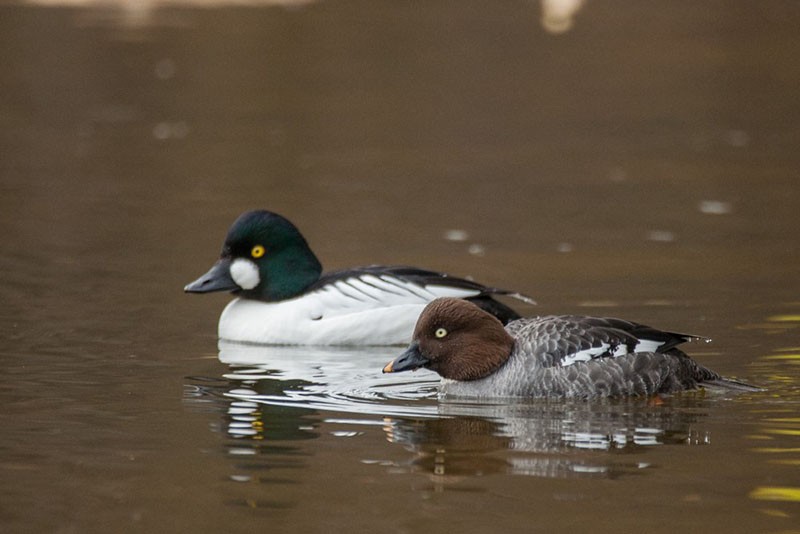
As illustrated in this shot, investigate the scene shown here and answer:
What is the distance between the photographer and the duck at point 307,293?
445 inches

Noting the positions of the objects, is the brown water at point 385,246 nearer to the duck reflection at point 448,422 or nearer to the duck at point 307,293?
the duck reflection at point 448,422

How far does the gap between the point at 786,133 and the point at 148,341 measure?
12332 mm

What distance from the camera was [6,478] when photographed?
7.38m

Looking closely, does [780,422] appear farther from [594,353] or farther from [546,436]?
[546,436]

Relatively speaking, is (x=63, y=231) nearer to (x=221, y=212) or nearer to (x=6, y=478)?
(x=221, y=212)

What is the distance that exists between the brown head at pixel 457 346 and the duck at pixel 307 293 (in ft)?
6.31

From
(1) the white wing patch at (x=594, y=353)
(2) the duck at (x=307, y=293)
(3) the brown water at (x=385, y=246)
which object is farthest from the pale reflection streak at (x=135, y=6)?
(1) the white wing patch at (x=594, y=353)

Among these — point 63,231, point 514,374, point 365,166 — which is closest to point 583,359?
point 514,374

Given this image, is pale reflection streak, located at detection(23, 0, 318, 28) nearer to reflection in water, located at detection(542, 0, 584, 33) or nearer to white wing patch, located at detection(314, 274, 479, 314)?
reflection in water, located at detection(542, 0, 584, 33)

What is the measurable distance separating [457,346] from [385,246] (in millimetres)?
5338

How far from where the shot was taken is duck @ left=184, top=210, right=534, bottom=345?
11305 mm

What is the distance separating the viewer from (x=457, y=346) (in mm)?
9125

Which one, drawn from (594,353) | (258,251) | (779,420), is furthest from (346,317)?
(779,420)

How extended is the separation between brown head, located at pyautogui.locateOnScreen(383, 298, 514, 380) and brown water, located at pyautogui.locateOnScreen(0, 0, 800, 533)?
233mm
